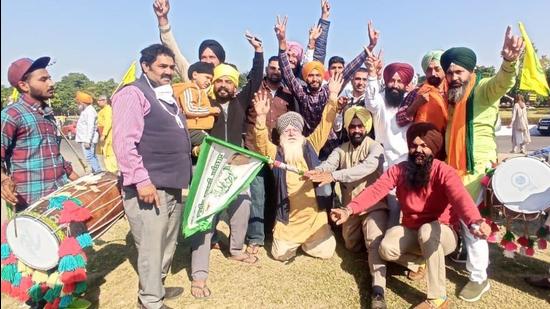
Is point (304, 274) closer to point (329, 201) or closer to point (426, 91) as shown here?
point (329, 201)

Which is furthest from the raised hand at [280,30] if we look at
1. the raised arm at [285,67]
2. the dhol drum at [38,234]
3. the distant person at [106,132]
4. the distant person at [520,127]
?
the distant person at [520,127]

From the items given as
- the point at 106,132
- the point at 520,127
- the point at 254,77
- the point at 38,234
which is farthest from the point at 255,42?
the point at 520,127

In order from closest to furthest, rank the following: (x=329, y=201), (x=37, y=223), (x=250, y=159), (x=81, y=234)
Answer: (x=37, y=223)
(x=81, y=234)
(x=250, y=159)
(x=329, y=201)

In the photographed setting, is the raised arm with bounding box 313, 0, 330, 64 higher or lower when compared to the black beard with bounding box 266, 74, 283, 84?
higher

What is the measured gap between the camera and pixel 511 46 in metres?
3.33

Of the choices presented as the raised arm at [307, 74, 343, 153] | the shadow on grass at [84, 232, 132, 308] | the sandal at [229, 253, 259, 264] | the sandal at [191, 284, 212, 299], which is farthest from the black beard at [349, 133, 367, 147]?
the shadow on grass at [84, 232, 132, 308]

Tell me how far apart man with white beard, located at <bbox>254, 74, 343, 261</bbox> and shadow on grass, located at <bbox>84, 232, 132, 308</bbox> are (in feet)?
6.20

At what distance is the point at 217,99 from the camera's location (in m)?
4.17

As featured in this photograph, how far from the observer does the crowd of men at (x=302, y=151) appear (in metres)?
3.29

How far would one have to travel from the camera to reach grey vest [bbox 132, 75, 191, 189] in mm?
3186

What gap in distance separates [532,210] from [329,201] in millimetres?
2073

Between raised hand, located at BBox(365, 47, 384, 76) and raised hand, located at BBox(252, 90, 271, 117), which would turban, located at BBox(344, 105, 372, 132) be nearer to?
raised hand, located at BBox(365, 47, 384, 76)

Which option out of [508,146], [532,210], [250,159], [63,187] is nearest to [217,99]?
[250,159]

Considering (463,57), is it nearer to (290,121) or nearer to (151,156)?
(290,121)
